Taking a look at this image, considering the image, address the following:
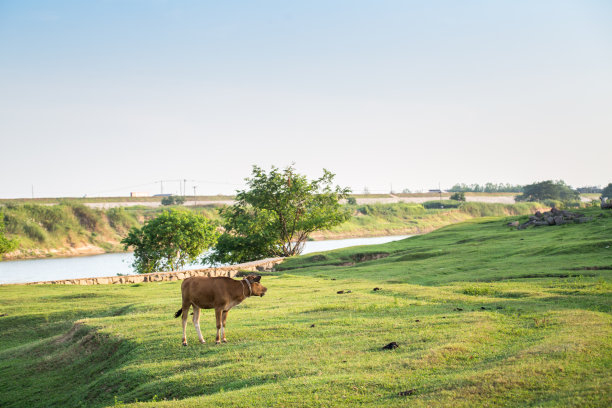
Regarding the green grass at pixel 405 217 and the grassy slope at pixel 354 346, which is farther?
the green grass at pixel 405 217

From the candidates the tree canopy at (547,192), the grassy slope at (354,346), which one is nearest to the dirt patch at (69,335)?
the grassy slope at (354,346)

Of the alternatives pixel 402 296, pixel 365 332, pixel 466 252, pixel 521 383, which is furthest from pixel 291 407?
pixel 466 252

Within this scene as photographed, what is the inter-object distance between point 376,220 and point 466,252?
320 ft

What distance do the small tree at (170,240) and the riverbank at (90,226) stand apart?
835 inches

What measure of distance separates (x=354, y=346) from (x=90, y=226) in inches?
3677

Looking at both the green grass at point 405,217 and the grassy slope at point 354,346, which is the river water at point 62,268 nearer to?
the grassy slope at point 354,346

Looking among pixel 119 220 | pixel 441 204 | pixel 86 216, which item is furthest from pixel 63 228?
pixel 441 204

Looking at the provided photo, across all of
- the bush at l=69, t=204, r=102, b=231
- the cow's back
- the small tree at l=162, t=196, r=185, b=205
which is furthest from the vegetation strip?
the small tree at l=162, t=196, r=185, b=205

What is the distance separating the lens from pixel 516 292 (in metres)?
16.8

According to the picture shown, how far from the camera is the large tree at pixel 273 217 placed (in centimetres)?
4828

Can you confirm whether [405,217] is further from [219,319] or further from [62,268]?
[219,319]

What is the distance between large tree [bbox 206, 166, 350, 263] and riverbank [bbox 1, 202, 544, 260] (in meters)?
12.8

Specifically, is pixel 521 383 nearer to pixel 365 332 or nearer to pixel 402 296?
pixel 365 332

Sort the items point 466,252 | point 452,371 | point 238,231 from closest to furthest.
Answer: point 452,371
point 466,252
point 238,231
